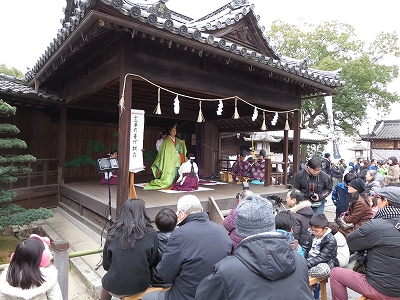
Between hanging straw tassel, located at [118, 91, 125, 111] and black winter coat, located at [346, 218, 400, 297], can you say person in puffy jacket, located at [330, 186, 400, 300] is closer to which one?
black winter coat, located at [346, 218, 400, 297]

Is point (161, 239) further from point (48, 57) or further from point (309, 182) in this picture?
point (48, 57)

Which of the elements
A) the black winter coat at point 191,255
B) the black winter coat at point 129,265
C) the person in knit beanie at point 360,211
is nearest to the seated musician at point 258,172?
the person in knit beanie at point 360,211

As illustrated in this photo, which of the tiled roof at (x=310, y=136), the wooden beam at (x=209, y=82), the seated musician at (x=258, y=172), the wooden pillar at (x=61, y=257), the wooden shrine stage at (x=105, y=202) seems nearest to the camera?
the wooden pillar at (x=61, y=257)

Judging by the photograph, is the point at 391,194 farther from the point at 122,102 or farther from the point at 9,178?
the point at 9,178

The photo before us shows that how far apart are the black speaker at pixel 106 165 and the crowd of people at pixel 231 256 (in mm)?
2005

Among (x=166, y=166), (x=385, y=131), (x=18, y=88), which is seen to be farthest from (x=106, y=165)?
(x=385, y=131)

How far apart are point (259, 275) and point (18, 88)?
8.47 meters

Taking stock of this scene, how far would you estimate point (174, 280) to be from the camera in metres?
2.47

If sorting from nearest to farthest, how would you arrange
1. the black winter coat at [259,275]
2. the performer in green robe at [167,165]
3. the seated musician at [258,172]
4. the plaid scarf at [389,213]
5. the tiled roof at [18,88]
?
the black winter coat at [259,275]
the plaid scarf at [389,213]
the tiled roof at [18,88]
the performer in green robe at [167,165]
the seated musician at [258,172]

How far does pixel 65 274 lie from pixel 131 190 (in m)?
2.23

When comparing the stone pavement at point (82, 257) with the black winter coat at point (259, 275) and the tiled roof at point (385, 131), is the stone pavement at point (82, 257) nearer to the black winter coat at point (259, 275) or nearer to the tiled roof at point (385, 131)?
the black winter coat at point (259, 275)

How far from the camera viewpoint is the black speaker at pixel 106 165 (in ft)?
15.4

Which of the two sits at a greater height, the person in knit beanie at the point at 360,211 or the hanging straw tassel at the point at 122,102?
the hanging straw tassel at the point at 122,102

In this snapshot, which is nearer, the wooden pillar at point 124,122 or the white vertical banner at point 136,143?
the wooden pillar at point 124,122
